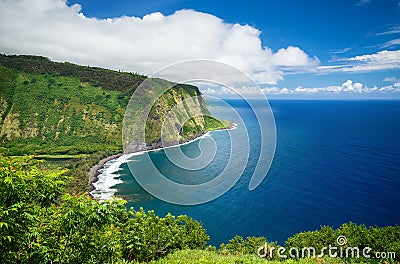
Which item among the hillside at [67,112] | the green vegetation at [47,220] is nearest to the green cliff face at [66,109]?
the hillside at [67,112]

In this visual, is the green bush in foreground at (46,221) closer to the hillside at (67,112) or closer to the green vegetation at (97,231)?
the green vegetation at (97,231)

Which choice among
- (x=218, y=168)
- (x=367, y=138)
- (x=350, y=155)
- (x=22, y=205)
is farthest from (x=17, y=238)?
(x=367, y=138)

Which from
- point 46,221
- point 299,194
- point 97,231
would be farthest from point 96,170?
point 97,231

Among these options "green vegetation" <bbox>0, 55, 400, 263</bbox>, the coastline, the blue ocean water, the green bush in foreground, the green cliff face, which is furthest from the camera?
the green cliff face

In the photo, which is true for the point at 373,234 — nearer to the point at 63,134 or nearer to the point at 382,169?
the point at 382,169

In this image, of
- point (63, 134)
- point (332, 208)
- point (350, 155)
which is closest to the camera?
point (332, 208)

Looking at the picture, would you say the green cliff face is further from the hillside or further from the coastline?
the coastline

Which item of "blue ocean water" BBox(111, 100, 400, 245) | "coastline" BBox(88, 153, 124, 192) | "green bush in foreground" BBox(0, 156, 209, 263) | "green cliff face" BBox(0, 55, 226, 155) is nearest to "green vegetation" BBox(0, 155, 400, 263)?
"green bush in foreground" BBox(0, 156, 209, 263)
